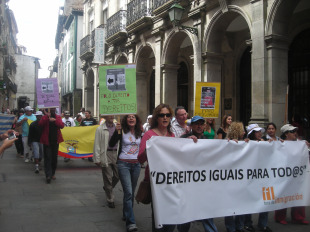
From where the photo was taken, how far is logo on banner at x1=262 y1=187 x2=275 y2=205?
446cm

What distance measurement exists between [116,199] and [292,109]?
23.5ft

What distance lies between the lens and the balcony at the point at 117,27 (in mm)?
18484

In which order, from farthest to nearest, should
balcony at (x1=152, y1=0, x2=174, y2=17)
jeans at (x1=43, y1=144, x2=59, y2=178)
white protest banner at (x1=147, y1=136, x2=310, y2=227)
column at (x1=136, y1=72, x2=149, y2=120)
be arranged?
1. column at (x1=136, y1=72, x2=149, y2=120)
2. balcony at (x1=152, y1=0, x2=174, y2=17)
3. jeans at (x1=43, y1=144, x2=59, y2=178)
4. white protest banner at (x1=147, y1=136, x2=310, y2=227)

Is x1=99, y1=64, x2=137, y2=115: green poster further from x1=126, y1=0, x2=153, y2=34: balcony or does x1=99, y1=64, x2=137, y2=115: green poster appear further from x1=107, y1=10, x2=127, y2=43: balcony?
x1=107, y1=10, x2=127, y2=43: balcony

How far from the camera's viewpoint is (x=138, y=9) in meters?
16.7

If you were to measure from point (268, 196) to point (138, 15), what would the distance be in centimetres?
1357

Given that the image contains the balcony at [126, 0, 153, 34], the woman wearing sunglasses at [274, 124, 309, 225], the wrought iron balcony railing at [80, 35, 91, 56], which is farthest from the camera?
the wrought iron balcony railing at [80, 35, 91, 56]

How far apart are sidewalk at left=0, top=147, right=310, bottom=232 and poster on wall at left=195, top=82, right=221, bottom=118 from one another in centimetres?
241

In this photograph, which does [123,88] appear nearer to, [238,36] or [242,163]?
[242,163]

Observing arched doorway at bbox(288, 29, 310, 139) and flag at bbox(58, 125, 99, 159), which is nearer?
flag at bbox(58, 125, 99, 159)

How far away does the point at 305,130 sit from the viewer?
427 inches

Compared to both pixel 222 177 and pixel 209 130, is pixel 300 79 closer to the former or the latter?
pixel 209 130

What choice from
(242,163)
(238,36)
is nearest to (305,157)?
(242,163)

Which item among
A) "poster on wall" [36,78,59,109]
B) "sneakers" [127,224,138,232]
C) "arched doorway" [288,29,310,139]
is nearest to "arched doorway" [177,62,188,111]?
"arched doorway" [288,29,310,139]
